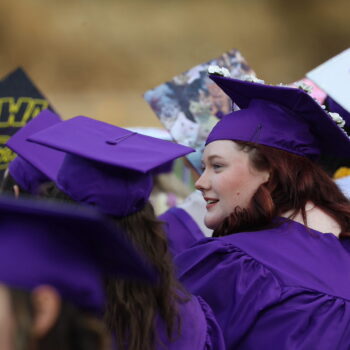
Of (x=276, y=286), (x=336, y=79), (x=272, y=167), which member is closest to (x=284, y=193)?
(x=272, y=167)

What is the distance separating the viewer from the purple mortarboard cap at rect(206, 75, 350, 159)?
241 centimetres

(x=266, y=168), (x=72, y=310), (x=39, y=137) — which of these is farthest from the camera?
(x=266, y=168)

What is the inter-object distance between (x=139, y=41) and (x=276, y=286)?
5598 millimetres

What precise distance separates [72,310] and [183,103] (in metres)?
2.12

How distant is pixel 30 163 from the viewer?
2445 mm

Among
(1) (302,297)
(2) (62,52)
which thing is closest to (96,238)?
(1) (302,297)

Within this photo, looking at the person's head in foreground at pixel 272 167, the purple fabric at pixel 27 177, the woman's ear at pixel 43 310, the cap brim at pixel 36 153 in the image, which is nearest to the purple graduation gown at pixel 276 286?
the person's head in foreground at pixel 272 167

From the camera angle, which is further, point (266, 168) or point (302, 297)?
point (266, 168)

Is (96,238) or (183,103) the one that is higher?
(96,238)

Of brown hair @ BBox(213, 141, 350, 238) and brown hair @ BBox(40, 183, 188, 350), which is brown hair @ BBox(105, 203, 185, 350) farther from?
brown hair @ BBox(213, 141, 350, 238)

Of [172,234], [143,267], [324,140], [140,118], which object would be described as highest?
[143,267]

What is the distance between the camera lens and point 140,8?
297 inches

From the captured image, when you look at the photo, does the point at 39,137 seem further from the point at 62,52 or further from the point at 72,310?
the point at 62,52

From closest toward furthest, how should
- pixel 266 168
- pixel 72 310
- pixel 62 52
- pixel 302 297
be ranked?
1. pixel 72 310
2. pixel 302 297
3. pixel 266 168
4. pixel 62 52
